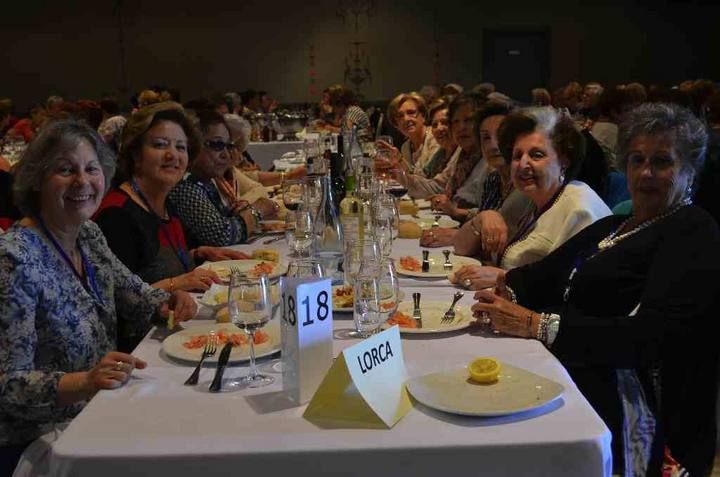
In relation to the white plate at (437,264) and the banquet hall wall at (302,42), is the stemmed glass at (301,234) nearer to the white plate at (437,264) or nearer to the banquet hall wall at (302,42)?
the white plate at (437,264)

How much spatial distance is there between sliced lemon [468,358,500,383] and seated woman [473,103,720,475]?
0.33 meters

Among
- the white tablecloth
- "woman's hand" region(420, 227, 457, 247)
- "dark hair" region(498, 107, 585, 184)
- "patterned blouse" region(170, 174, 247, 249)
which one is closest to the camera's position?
"dark hair" region(498, 107, 585, 184)

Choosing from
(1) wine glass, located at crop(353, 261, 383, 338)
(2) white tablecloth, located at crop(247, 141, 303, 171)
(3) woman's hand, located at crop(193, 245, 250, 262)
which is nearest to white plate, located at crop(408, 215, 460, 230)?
(3) woman's hand, located at crop(193, 245, 250, 262)

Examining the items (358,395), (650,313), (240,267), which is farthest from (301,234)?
(358,395)

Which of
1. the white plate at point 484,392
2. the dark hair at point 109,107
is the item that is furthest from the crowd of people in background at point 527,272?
the dark hair at point 109,107

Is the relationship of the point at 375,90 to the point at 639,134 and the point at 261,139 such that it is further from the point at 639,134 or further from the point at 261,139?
the point at 639,134

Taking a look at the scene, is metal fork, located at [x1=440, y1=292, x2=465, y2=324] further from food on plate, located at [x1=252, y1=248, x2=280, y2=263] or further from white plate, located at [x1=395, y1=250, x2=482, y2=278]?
food on plate, located at [x1=252, y1=248, x2=280, y2=263]

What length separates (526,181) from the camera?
2646mm

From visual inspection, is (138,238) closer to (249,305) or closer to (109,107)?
(249,305)

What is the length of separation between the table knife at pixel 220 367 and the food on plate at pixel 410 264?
97 cm

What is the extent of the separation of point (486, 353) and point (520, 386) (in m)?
0.26

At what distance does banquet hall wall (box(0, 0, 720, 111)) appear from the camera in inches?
530

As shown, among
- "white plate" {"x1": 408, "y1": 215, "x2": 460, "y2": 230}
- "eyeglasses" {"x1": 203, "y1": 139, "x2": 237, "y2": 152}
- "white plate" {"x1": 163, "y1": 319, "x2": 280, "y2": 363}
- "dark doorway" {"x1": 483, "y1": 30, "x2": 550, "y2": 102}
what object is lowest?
"white plate" {"x1": 408, "y1": 215, "x2": 460, "y2": 230}

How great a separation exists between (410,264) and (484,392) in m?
1.13
